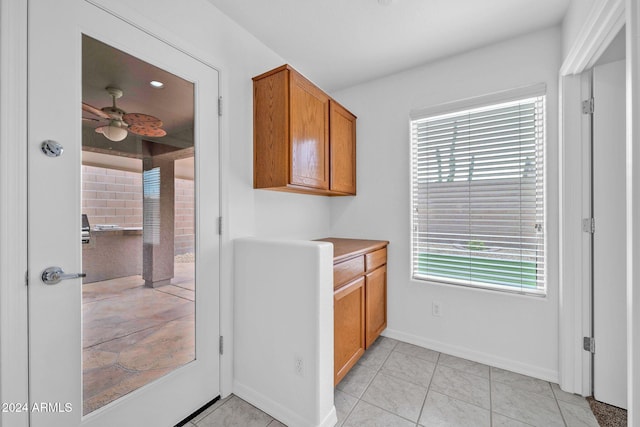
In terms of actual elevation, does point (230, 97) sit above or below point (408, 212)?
above

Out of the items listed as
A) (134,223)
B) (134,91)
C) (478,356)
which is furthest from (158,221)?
(478,356)

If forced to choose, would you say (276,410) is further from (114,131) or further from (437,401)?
(114,131)

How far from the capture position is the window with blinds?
199cm

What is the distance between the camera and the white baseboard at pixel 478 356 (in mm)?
1933

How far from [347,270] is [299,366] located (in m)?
0.66

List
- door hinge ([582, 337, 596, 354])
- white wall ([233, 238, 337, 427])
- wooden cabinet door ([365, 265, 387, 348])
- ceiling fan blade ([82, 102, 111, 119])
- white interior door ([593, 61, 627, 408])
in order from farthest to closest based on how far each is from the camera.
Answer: wooden cabinet door ([365, 265, 387, 348]), door hinge ([582, 337, 596, 354]), white interior door ([593, 61, 627, 408]), white wall ([233, 238, 337, 427]), ceiling fan blade ([82, 102, 111, 119])

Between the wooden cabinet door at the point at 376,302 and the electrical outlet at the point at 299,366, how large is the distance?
2.66 feet

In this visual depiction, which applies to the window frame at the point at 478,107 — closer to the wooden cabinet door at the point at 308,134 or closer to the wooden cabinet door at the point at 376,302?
the wooden cabinet door at the point at 376,302

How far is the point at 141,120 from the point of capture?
140 centimetres

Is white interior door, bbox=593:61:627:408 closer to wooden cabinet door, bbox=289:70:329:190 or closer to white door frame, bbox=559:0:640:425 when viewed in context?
white door frame, bbox=559:0:640:425

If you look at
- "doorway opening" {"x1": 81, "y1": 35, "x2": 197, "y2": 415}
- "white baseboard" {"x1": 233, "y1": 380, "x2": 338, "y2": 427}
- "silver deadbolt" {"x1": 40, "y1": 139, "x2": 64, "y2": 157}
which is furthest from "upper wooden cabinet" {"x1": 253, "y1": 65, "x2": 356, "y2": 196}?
"white baseboard" {"x1": 233, "y1": 380, "x2": 338, "y2": 427}

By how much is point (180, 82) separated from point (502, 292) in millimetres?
2660

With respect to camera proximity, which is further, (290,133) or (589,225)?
(290,133)

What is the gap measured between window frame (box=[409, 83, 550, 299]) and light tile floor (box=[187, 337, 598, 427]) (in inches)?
24.0
